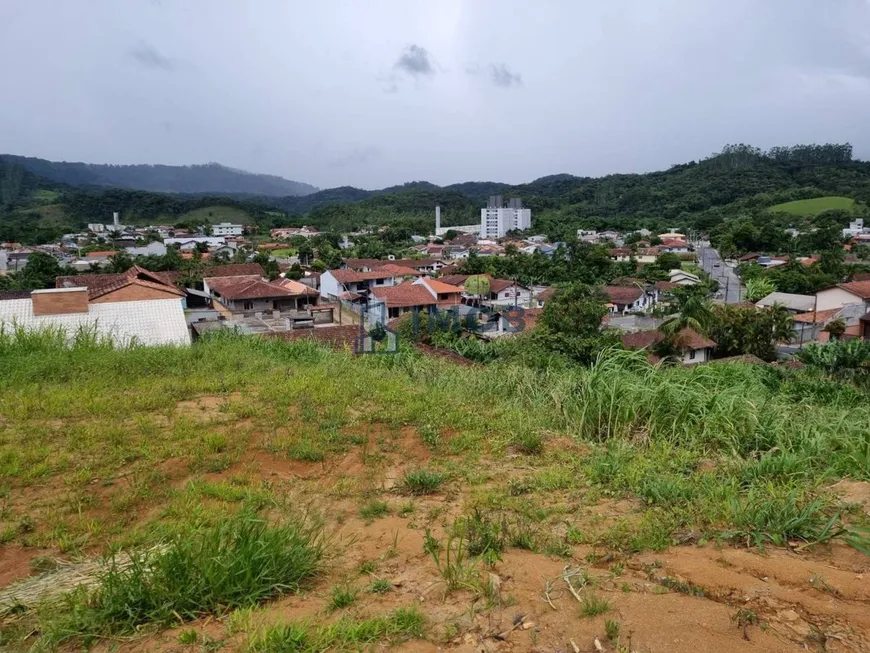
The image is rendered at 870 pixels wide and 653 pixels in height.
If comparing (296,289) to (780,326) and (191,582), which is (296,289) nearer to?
(780,326)

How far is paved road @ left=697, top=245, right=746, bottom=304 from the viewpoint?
124 ft

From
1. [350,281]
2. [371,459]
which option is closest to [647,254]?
[350,281]

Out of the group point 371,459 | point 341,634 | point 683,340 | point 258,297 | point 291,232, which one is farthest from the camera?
point 291,232

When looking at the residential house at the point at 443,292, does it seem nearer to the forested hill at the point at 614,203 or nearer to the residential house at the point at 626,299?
the residential house at the point at 626,299

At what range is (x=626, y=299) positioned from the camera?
3497 centimetres

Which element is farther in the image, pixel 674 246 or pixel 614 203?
pixel 614 203

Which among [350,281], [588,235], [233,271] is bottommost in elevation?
[350,281]

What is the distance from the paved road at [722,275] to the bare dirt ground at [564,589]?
1220 inches

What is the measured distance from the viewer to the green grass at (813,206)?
73625mm

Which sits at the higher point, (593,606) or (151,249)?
(151,249)

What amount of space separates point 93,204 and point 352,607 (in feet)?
360

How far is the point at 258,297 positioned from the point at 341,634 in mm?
27259

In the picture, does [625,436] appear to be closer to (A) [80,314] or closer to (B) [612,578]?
Answer: (B) [612,578]

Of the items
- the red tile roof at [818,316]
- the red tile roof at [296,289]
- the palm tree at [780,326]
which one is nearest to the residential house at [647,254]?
the red tile roof at [818,316]
